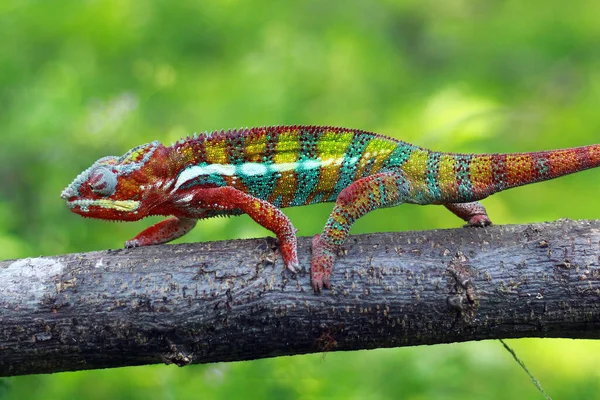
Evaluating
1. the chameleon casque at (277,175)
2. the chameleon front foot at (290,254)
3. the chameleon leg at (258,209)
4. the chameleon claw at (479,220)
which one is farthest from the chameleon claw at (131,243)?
the chameleon claw at (479,220)

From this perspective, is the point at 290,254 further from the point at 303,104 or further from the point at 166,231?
the point at 303,104

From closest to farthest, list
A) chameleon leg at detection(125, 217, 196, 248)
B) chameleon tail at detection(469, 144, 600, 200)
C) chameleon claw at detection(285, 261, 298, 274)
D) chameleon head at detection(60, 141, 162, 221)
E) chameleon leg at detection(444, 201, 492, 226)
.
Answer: chameleon claw at detection(285, 261, 298, 274) < chameleon tail at detection(469, 144, 600, 200) < chameleon head at detection(60, 141, 162, 221) < chameleon leg at detection(444, 201, 492, 226) < chameleon leg at detection(125, 217, 196, 248)

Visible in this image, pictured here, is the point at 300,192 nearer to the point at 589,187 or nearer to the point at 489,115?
the point at 489,115

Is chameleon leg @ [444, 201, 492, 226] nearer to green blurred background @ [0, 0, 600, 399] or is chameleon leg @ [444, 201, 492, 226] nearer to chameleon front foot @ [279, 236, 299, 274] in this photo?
green blurred background @ [0, 0, 600, 399]

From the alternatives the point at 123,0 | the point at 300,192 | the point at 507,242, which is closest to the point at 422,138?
the point at 300,192

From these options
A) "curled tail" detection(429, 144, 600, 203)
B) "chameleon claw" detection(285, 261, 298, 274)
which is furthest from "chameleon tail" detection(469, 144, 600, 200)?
"chameleon claw" detection(285, 261, 298, 274)

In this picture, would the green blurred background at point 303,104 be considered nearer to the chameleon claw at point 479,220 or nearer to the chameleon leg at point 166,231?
the chameleon leg at point 166,231
